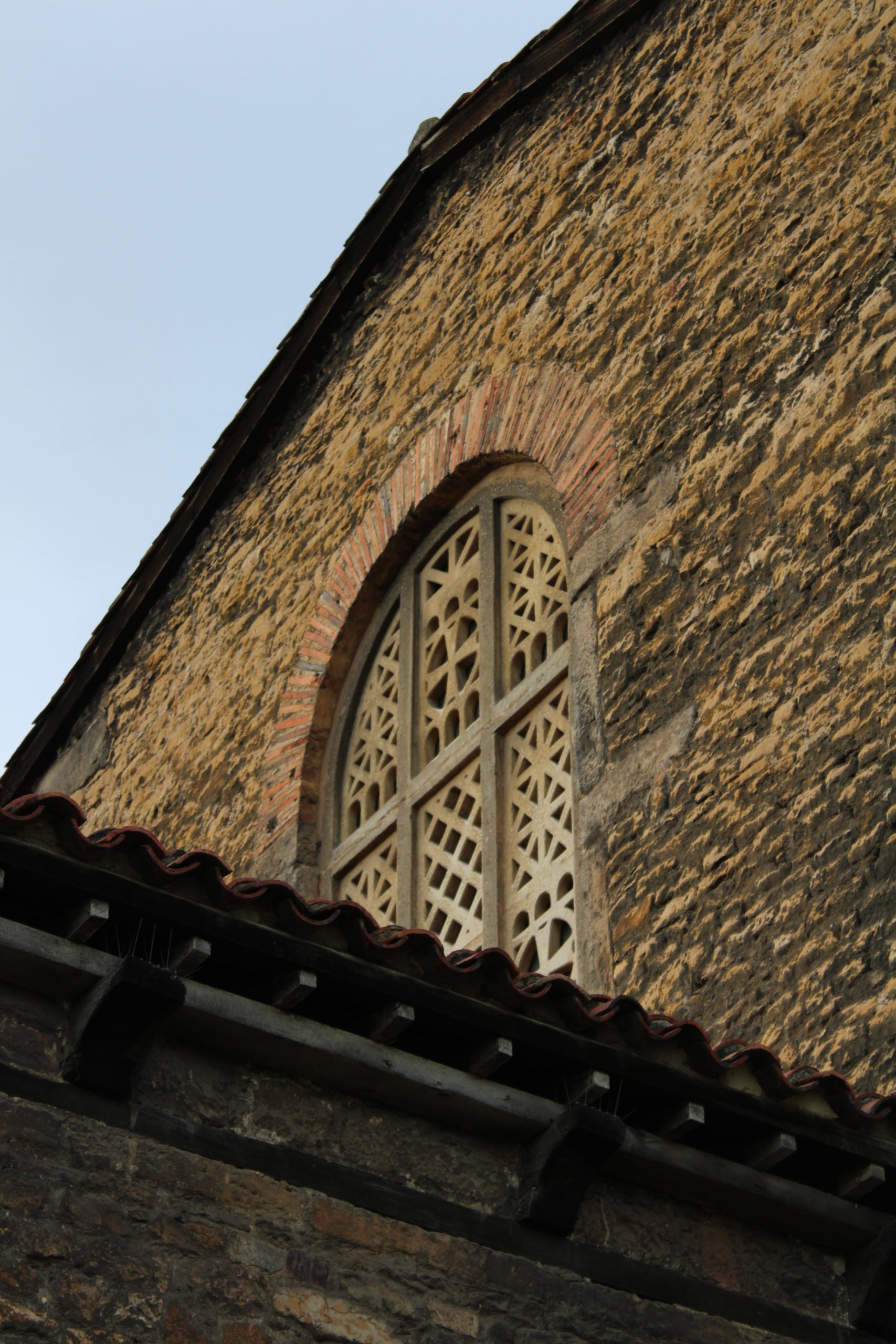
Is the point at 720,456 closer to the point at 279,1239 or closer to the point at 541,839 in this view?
the point at 541,839

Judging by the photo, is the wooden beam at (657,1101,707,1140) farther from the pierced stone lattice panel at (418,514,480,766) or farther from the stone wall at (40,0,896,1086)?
the pierced stone lattice panel at (418,514,480,766)

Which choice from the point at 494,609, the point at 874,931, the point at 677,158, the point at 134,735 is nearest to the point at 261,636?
the point at 134,735

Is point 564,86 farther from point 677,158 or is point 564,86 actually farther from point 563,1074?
point 563,1074

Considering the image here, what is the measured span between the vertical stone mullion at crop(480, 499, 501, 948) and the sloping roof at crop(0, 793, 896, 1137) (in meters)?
2.82

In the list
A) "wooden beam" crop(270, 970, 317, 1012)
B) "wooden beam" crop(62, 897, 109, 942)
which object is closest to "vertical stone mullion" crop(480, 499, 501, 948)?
"wooden beam" crop(270, 970, 317, 1012)

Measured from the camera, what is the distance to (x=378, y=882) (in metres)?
8.59

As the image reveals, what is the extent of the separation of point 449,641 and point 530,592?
2.12 ft

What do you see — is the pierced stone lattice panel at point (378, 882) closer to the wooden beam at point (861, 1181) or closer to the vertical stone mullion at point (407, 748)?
the vertical stone mullion at point (407, 748)

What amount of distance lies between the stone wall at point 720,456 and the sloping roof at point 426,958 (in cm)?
86

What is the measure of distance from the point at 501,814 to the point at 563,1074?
3317mm

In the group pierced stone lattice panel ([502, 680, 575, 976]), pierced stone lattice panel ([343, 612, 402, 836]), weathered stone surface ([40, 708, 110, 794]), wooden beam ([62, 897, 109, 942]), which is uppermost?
weathered stone surface ([40, 708, 110, 794])

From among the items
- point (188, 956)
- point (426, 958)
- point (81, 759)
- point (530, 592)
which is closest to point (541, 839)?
point (530, 592)

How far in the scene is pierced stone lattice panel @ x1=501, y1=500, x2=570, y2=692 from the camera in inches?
313

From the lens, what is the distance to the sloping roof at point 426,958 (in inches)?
160
